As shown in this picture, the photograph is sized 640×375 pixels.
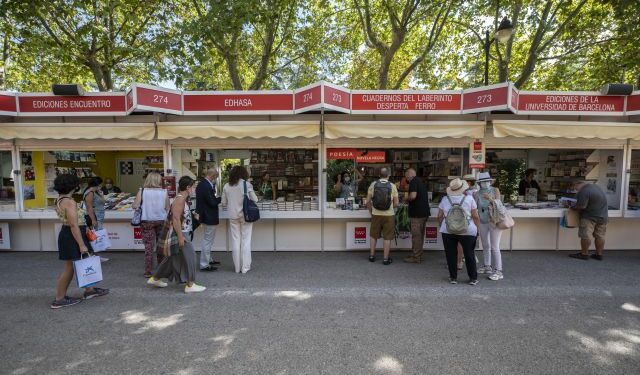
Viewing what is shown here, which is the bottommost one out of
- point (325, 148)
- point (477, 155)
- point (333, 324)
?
point (333, 324)

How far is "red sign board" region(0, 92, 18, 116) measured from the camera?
5566 millimetres

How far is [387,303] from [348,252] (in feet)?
7.78

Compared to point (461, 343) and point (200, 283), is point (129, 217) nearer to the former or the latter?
point (200, 283)

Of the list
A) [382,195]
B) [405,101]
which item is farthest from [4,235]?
[405,101]

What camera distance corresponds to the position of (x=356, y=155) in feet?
20.4

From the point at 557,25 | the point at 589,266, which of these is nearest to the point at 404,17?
the point at 557,25

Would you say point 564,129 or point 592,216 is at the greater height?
point 564,129

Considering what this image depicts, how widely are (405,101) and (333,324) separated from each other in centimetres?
396

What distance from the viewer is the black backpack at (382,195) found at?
5.28 metres

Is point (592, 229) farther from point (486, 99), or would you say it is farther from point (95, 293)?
point (95, 293)

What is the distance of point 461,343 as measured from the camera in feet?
9.79

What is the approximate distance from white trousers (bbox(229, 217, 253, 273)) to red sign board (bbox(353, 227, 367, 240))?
2109 mm

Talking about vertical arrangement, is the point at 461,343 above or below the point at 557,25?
below

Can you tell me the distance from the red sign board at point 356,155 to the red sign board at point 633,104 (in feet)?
14.1
